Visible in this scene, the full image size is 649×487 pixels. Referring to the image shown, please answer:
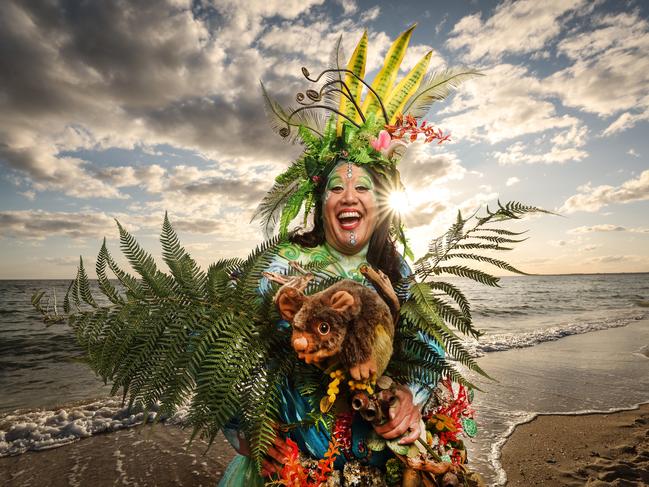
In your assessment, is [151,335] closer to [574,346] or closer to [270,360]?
[270,360]

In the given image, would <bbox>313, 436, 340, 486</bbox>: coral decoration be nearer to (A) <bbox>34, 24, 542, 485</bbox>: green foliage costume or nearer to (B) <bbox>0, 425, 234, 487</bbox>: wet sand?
(A) <bbox>34, 24, 542, 485</bbox>: green foliage costume

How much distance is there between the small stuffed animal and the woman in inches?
18.4

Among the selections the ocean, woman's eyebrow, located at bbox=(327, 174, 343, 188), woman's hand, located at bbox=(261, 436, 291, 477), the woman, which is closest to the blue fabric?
the woman

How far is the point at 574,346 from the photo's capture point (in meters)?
10.4

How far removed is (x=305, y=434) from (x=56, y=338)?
52.2ft

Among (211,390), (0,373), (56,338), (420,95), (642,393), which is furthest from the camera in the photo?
(56,338)

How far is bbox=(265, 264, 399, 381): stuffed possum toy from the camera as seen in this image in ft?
3.41

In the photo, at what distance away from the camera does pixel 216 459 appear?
13.5 ft

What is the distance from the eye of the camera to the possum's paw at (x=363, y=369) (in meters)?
1.06

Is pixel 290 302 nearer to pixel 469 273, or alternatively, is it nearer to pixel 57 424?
pixel 469 273

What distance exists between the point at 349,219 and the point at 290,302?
863 millimetres

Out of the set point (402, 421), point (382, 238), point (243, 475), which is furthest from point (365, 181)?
point (243, 475)

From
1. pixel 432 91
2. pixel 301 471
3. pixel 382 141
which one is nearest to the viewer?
pixel 301 471

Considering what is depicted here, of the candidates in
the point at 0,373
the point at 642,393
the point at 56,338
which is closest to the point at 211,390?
the point at 642,393
